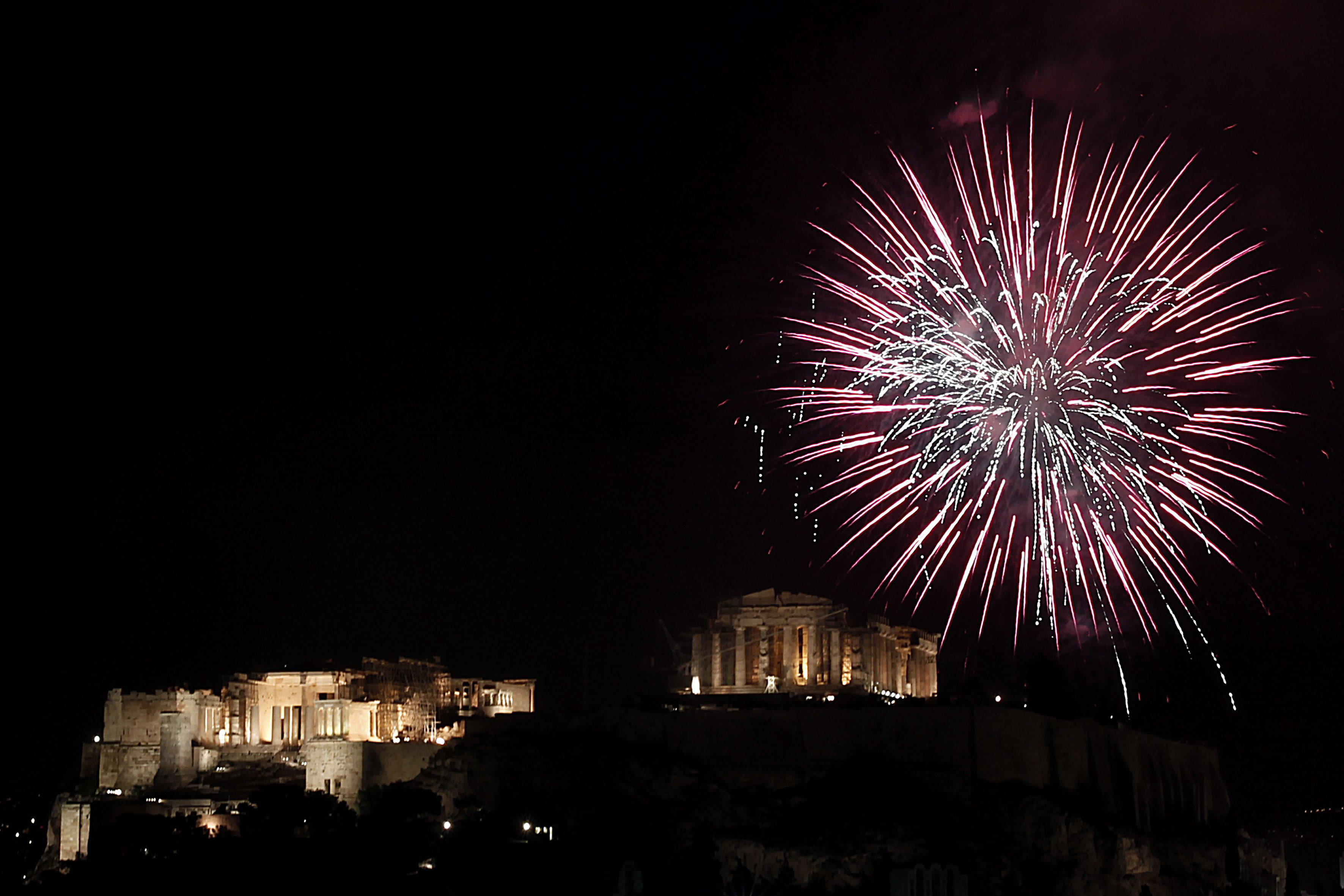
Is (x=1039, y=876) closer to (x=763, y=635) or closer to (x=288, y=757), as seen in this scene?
(x=763, y=635)

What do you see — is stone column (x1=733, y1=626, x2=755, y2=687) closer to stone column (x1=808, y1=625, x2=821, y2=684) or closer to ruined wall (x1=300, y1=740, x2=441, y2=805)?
stone column (x1=808, y1=625, x2=821, y2=684)

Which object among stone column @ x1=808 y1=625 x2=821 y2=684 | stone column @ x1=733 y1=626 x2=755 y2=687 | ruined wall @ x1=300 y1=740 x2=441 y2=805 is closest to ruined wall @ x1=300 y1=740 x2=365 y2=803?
ruined wall @ x1=300 y1=740 x2=441 y2=805

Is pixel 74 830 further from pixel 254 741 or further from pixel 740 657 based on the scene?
pixel 740 657

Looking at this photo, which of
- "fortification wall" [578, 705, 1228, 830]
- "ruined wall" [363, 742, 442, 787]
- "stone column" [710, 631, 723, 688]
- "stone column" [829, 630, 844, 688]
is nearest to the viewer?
"fortification wall" [578, 705, 1228, 830]

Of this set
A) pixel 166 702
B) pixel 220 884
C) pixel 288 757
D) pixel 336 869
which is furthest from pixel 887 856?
pixel 166 702

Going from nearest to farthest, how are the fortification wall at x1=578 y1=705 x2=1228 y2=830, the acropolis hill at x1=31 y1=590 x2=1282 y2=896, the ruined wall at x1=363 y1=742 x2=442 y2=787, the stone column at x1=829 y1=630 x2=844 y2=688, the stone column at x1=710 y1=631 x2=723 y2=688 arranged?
1. the acropolis hill at x1=31 y1=590 x2=1282 y2=896
2. the fortification wall at x1=578 y1=705 x2=1228 y2=830
3. the ruined wall at x1=363 y1=742 x2=442 y2=787
4. the stone column at x1=829 y1=630 x2=844 y2=688
5. the stone column at x1=710 y1=631 x2=723 y2=688
